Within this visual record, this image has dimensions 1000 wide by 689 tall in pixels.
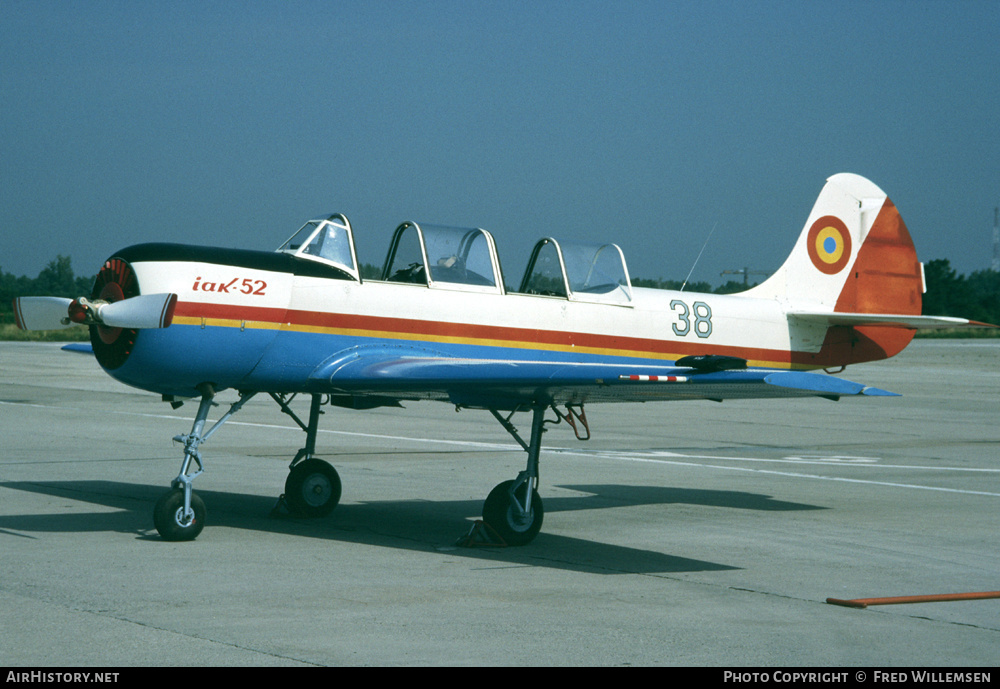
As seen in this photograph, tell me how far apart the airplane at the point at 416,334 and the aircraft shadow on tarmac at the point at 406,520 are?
0.39 meters

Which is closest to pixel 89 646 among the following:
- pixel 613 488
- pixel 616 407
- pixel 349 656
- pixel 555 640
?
pixel 349 656

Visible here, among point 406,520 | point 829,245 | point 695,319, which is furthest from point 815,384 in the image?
point 829,245

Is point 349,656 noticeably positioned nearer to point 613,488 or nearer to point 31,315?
point 31,315

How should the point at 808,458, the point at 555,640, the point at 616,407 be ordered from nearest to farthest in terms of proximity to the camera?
the point at 555,640
the point at 808,458
the point at 616,407

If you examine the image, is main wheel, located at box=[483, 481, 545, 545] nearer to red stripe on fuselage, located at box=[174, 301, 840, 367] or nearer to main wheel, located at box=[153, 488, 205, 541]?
red stripe on fuselage, located at box=[174, 301, 840, 367]

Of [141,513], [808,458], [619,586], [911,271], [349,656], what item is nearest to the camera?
[349,656]

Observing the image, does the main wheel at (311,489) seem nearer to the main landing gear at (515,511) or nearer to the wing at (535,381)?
the wing at (535,381)

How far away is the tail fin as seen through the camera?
12.7 m

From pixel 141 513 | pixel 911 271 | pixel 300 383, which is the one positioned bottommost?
pixel 141 513

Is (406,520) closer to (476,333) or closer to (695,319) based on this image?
(476,333)

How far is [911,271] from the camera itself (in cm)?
1330

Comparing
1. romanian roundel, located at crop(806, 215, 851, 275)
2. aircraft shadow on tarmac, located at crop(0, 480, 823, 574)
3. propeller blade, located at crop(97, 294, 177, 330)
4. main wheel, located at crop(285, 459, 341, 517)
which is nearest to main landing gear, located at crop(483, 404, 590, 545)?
aircraft shadow on tarmac, located at crop(0, 480, 823, 574)

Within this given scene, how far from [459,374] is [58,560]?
313cm

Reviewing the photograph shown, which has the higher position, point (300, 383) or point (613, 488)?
point (300, 383)
